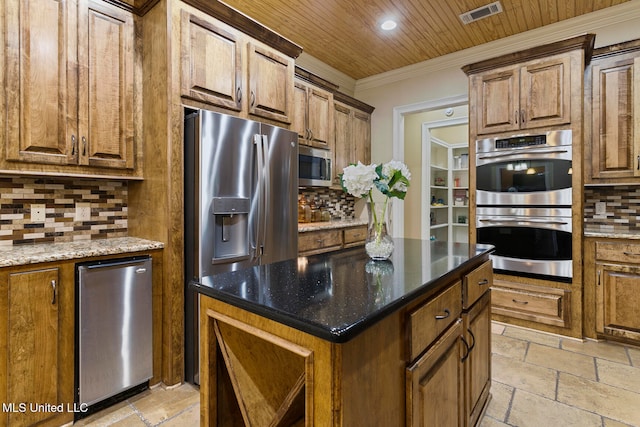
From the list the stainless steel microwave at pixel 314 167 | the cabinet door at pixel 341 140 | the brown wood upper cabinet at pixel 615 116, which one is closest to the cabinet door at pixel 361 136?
the cabinet door at pixel 341 140

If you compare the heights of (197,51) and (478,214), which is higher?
(197,51)

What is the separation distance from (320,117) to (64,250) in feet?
8.90

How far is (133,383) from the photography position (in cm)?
206

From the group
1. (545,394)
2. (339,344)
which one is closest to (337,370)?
(339,344)

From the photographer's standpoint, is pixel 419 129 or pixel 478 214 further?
pixel 419 129

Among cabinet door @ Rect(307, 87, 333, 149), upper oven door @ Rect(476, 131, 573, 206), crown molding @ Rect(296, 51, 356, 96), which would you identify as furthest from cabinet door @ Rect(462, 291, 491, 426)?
crown molding @ Rect(296, 51, 356, 96)

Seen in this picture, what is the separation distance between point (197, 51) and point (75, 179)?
120 cm

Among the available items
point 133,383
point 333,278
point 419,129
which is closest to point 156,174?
point 133,383

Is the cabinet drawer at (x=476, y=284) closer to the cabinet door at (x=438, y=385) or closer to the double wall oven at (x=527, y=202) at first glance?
the cabinet door at (x=438, y=385)

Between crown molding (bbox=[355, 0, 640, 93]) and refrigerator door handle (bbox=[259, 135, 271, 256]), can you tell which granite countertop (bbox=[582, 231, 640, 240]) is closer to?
crown molding (bbox=[355, 0, 640, 93])

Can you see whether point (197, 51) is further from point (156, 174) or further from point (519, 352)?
point (519, 352)

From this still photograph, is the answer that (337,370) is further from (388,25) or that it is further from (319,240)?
(388,25)

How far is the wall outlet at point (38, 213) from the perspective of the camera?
2.18m

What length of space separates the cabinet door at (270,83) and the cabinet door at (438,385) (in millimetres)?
2132
